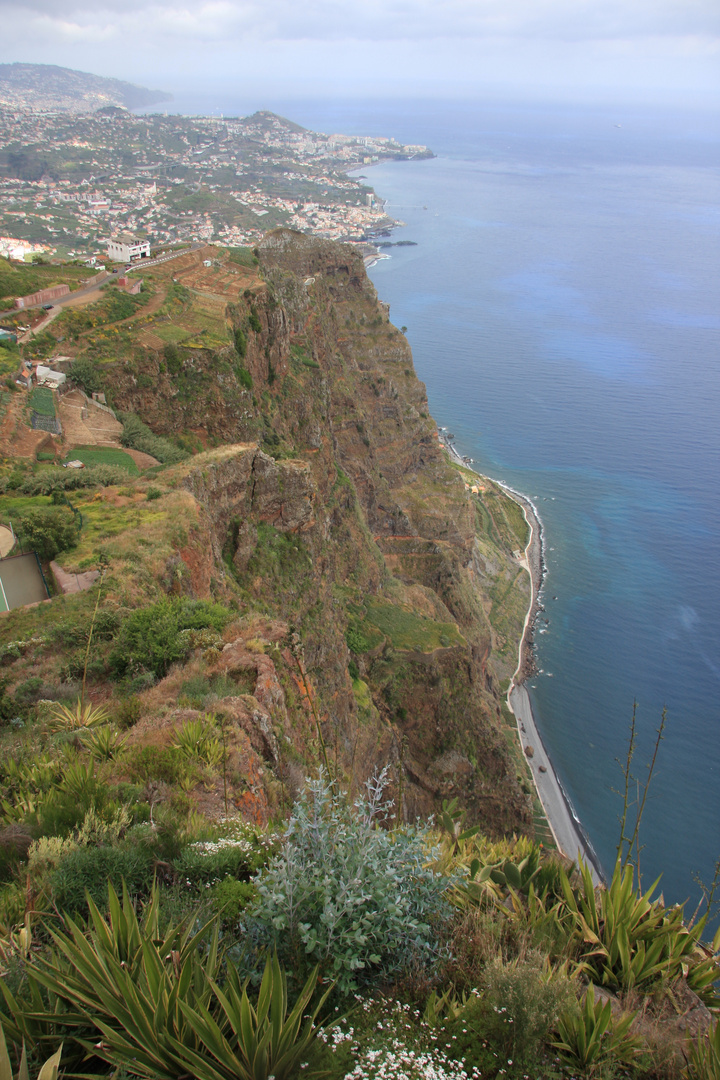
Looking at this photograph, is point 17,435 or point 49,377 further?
point 49,377

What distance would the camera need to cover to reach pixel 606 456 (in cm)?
8900

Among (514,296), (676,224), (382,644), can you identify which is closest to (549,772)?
(382,644)

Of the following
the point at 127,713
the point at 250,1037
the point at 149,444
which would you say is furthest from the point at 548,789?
the point at 250,1037

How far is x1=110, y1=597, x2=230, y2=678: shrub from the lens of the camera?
12.6 m

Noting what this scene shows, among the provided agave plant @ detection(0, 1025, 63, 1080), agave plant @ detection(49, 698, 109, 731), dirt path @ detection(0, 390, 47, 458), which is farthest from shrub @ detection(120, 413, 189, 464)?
agave plant @ detection(0, 1025, 63, 1080)

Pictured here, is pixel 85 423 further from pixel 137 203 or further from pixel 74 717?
pixel 137 203

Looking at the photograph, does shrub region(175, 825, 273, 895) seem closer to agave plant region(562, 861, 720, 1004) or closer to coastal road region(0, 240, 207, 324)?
agave plant region(562, 861, 720, 1004)

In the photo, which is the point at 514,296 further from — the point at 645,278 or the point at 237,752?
the point at 237,752

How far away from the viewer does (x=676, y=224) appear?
194000mm

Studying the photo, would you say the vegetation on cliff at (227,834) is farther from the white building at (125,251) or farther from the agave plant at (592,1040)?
the white building at (125,251)

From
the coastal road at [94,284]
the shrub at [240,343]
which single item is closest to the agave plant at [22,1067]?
the shrub at [240,343]

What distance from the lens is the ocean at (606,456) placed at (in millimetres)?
48844

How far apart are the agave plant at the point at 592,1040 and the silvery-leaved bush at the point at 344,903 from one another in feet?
4.36

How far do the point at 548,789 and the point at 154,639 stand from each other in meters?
41.3
